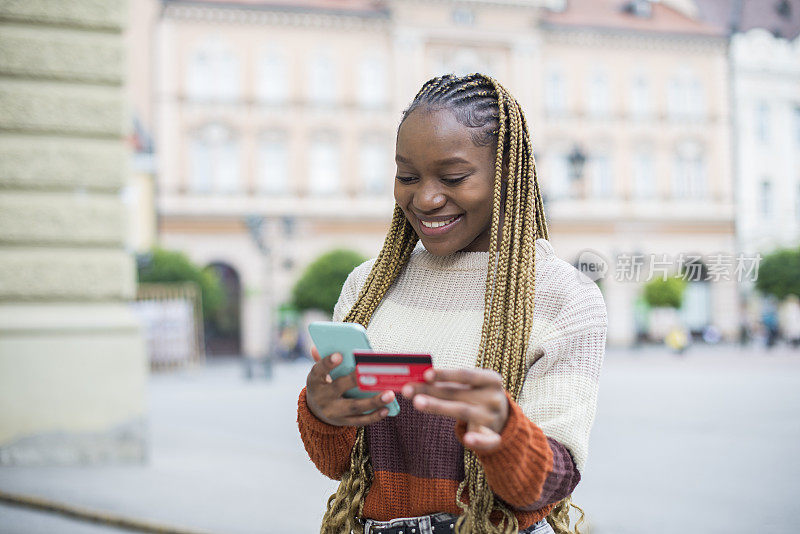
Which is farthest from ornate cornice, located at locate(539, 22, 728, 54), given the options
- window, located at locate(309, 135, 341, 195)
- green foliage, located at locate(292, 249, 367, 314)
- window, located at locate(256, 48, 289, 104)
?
green foliage, located at locate(292, 249, 367, 314)

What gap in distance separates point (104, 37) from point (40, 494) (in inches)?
→ 127

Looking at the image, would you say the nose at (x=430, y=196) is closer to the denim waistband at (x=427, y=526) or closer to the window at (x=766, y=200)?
the denim waistband at (x=427, y=526)

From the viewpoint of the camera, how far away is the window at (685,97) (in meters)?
28.6

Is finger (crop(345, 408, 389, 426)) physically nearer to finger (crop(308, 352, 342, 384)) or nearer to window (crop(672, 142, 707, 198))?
finger (crop(308, 352, 342, 384))

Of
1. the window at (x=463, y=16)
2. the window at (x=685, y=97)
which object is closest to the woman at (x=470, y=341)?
the window at (x=463, y=16)

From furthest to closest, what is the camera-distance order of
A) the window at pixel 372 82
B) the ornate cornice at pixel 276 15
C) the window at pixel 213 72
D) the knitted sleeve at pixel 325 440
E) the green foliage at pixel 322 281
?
the window at pixel 372 82 → the window at pixel 213 72 → the ornate cornice at pixel 276 15 → the green foliage at pixel 322 281 → the knitted sleeve at pixel 325 440

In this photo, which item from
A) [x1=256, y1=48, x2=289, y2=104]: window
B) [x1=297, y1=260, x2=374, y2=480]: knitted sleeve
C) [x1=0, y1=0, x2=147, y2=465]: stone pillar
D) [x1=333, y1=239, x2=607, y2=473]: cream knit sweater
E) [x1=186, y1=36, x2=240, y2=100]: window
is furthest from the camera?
[x1=256, y1=48, x2=289, y2=104]: window

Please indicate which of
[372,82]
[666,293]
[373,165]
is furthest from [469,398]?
[666,293]

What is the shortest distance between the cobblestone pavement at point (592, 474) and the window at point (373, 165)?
15.4 metres

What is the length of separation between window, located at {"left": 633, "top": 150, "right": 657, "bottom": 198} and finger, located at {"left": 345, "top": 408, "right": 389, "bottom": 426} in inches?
1118

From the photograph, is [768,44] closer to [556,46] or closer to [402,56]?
[556,46]

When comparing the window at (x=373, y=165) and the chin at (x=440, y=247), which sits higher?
the window at (x=373, y=165)

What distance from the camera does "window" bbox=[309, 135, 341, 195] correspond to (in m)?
26.1

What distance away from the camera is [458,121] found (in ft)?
4.63
